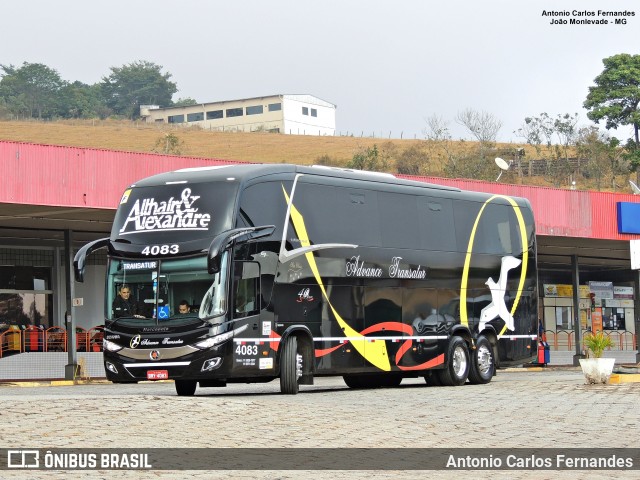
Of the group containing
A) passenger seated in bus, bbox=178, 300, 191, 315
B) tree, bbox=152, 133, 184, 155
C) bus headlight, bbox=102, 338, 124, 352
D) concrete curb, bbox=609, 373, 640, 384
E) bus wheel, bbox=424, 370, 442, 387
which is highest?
tree, bbox=152, 133, 184, 155

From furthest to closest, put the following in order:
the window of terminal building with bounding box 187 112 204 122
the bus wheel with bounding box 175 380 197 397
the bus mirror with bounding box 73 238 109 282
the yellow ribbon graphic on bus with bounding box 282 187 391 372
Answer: the window of terminal building with bounding box 187 112 204 122, the yellow ribbon graphic on bus with bounding box 282 187 391 372, the bus wheel with bounding box 175 380 197 397, the bus mirror with bounding box 73 238 109 282

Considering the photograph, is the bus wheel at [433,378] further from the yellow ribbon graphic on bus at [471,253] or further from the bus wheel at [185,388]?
the bus wheel at [185,388]

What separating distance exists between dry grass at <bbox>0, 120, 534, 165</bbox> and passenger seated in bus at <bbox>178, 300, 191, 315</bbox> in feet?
239

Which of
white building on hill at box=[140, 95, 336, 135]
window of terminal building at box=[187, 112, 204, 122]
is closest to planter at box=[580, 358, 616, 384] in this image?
white building on hill at box=[140, 95, 336, 135]

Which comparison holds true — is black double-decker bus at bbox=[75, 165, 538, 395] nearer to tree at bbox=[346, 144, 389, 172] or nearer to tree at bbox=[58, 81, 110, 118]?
tree at bbox=[346, 144, 389, 172]

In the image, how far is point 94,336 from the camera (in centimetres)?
3906

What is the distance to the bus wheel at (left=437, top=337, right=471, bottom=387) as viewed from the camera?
1064 inches

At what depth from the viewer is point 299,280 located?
2300cm

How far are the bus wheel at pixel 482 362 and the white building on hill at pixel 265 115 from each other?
318 ft

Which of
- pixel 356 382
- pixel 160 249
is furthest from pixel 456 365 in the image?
pixel 160 249

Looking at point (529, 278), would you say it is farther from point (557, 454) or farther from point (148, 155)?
point (557, 454)

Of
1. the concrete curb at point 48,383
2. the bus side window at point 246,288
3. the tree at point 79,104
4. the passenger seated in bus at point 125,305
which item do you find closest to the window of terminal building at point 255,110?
the tree at point 79,104

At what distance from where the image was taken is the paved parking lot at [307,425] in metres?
12.5

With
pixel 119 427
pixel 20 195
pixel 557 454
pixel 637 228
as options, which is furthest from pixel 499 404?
pixel 637 228
